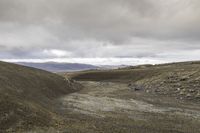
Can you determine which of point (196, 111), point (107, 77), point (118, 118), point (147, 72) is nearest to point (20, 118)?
point (118, 118)

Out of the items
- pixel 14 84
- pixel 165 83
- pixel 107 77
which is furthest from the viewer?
pixel 107 77

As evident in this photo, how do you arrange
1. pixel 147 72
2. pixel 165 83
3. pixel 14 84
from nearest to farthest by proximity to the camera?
pixel 14 84 < pixel 165 83 < pixel 147 72

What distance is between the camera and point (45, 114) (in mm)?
36031

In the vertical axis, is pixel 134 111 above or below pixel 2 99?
below

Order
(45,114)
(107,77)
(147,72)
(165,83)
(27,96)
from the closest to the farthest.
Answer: (45,114) → (27,96) → (165,83) → (147,72) → (107,77)

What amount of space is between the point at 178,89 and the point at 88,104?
28.4m

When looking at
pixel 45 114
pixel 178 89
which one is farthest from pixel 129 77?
pixel 45 114

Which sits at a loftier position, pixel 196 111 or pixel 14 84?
pixel 14 84

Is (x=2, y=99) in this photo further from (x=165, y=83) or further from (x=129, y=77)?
(x=129, y=77)

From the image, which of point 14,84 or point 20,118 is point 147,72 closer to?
point 14,84

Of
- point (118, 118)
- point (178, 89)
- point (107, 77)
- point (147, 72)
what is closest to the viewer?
point (118, 118)

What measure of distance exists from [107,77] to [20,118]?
95.5 m

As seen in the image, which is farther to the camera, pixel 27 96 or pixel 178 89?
pixel 178 89

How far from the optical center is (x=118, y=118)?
4059cm
